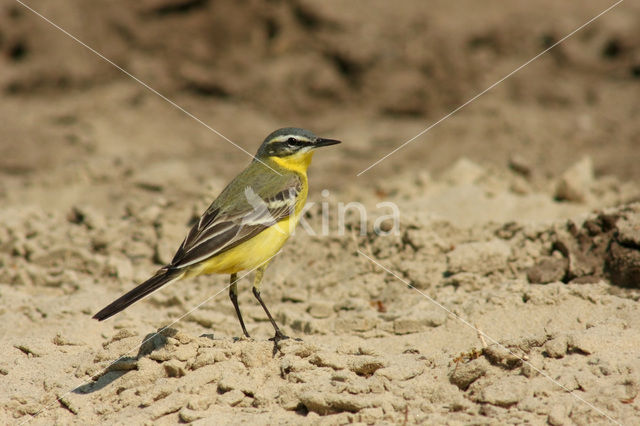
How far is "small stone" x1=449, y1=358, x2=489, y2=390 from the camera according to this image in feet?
16.0

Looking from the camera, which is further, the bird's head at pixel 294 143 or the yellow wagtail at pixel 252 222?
the bird's head at pixel 294 143

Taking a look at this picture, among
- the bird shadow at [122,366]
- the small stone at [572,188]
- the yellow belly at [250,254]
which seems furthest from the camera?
the small stone at [572,188]

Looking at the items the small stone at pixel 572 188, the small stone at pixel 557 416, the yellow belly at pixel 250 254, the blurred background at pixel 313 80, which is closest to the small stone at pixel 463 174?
the small stone at pixel 572 188

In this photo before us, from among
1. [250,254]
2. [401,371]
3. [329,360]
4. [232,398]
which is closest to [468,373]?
[401,371]

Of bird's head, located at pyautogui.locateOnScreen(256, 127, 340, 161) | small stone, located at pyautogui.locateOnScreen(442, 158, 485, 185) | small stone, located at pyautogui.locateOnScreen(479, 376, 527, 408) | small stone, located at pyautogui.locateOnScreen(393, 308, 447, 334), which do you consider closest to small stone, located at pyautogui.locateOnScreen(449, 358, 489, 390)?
small stone, located at pyautogui.locateOnScreen(479, 376, 527, 408)

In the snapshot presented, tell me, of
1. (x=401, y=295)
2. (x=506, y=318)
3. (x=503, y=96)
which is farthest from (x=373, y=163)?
(x=506, y=318)

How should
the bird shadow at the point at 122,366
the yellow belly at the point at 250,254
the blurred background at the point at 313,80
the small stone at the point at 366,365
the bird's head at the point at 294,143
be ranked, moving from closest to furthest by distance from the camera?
the small stone at the point at 366,365
the bird shadow at the point at 122,366
the yellow belly at the point at 250,254
the bird's head at the point at 294,143
the blurred background at the point at 313,80

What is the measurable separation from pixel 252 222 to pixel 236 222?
15cm

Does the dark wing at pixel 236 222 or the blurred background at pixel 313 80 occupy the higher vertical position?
the blurred background at pixel 313 80

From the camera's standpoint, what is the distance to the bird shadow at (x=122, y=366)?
17.6 ft

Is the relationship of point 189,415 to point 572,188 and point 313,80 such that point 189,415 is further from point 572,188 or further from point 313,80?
point 313,80

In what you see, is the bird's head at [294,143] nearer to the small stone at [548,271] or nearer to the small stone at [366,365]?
the small stone at [548,271]

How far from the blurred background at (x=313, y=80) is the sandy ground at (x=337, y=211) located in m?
0.05

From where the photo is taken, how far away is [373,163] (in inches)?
488
